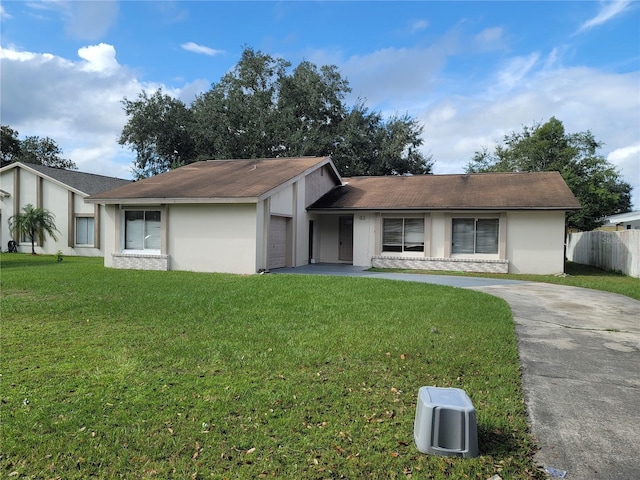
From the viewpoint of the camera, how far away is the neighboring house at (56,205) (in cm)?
2397

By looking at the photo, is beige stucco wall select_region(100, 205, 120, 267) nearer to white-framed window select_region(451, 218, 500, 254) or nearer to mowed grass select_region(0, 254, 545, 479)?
mowed grass select_region(0, 254, 545, 479)

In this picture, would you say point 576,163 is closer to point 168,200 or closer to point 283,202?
point 283,202

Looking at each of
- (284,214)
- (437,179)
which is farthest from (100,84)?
(437,179)

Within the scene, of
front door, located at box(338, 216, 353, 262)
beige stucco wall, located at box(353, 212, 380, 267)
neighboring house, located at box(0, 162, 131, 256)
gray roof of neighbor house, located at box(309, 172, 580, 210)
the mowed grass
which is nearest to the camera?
the mowed grass

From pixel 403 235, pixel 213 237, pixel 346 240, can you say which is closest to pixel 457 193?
pixel 403 235

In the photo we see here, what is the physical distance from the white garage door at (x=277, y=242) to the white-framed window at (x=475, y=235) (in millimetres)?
6822

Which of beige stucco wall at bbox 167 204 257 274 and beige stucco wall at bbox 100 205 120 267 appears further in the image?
beige stucco wall at bbox 100 205 120 267

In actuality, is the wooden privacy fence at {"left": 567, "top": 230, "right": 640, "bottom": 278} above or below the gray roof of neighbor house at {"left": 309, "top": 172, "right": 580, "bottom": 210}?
below

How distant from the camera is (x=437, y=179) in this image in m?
21.6

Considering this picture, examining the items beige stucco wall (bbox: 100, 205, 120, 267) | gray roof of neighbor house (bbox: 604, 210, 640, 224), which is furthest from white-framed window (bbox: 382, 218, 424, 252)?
gray roof of neighbor house (bbox: 604, 210, 640, 224)

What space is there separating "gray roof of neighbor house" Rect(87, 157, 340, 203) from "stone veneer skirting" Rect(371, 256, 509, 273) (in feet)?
17.0

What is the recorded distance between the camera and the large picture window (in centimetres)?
1684

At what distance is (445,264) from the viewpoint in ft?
57.4

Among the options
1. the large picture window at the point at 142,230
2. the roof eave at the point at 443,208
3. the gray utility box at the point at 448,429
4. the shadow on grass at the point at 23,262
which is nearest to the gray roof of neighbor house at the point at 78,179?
the shadow on grass at the point at 23,262
